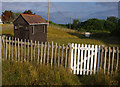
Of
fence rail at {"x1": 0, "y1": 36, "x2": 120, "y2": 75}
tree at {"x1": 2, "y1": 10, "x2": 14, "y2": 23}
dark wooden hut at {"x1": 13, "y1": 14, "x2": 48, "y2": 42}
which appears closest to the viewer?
fence rail at {"x1": 0, "y1": 36, "x2": 120, "y2": 75}

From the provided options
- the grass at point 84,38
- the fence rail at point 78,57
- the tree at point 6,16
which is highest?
the tree at point 6,16

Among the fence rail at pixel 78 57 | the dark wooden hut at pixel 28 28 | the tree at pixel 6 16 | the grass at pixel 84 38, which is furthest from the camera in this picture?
the tree at pixel 6 16

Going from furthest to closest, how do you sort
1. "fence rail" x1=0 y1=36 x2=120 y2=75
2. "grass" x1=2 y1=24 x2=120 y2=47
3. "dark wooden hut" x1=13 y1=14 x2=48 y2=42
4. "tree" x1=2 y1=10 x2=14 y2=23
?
"tree" x1=2 y1=10 x2=14 y2=23 → "grass" x1=2 y1=24 x2=120 y2=47 → "dark wooden hut" x1=13 y1=14 x2=48 y2=42 → "fence rail" x1=0 y1=36 x2=120 y2=75

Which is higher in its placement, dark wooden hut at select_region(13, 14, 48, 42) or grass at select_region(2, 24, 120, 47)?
dark wooden hut at select_region(13, 14, 48, 42)

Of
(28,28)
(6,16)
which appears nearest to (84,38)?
(28,28)

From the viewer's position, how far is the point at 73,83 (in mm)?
6426

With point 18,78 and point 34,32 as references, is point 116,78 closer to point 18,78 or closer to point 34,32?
point 18,78

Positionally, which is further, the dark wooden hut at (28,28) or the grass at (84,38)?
the grass at (84,38)

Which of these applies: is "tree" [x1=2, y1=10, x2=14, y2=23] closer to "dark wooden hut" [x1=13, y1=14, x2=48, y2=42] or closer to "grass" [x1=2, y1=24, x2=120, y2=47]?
"grass" [x1=2, y1=24, x2=120, y2=47]

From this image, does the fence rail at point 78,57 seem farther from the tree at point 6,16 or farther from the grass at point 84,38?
the tree at point 6,16

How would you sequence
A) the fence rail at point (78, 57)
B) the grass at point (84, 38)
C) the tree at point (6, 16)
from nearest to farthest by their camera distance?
Result: the fence rail at point (78, 57), the grass at point (84, 38), the tree at point (6, 16)

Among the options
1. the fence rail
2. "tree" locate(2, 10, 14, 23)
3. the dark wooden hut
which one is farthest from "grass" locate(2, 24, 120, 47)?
"tree" locate(2, 10, 14, 23)

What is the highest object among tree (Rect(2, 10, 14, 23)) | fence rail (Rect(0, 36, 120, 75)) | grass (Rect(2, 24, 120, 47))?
tree (Rect(2, 10, 14, 23))

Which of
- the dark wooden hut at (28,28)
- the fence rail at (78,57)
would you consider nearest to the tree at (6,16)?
the dark wooden hut at (28,28)
